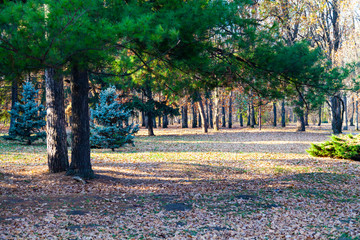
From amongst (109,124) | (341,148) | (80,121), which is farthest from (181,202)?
(109,124)

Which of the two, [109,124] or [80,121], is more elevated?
Result: [80,121]

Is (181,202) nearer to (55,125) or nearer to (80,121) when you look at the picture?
(80,121)

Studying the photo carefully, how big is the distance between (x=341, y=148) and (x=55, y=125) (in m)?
10.6

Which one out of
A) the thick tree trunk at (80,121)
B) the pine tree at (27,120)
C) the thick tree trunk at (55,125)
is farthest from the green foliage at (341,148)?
the pine tree at (27,120)

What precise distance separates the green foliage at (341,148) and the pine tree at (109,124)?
8.42 metres

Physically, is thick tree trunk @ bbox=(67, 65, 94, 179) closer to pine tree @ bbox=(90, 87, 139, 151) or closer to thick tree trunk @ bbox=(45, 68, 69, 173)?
thick tree trunk @ bbox=(45, 68, 69, 173)

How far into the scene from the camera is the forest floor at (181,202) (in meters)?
5.17

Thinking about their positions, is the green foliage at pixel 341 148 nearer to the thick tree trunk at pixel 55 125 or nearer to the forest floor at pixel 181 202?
the forest floor at pixel 181 202

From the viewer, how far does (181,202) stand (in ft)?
22.3

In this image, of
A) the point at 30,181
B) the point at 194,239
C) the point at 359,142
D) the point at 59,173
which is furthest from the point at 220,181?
the point at 359,142

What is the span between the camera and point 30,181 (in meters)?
7.55

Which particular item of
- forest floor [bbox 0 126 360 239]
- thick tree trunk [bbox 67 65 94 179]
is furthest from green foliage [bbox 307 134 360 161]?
thick tree trunk [bbox 67 65 94 179]

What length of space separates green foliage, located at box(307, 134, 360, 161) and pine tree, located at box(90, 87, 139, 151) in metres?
8.42

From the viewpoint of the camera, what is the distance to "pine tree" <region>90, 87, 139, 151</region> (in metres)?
13.8
